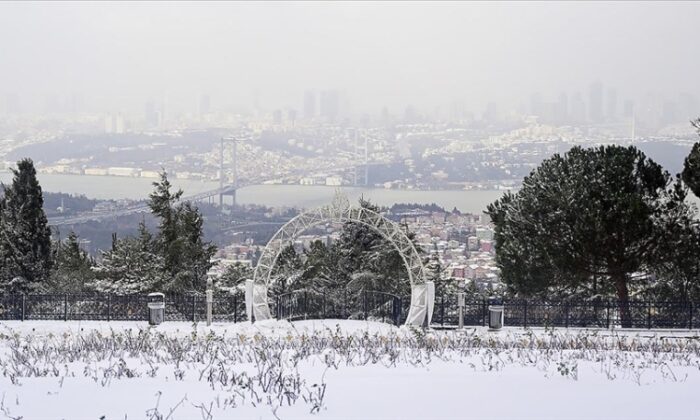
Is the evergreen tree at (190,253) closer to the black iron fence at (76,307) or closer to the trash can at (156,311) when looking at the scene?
the black iron fence at (76,307)

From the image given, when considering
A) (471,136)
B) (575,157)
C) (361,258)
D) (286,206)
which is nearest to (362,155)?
(471,136)

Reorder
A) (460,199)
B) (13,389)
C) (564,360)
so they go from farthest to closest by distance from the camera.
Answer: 1. (460,199)
2. (564,360)
3. (13,389)

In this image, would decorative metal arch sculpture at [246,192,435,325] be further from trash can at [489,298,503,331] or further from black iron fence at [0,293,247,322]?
trash can at [489,298,503,331]

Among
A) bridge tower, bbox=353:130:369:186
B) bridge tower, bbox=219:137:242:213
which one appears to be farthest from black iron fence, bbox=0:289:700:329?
bridge tower, bbox=219:137:242:213

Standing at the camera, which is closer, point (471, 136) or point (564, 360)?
point (564, 360)

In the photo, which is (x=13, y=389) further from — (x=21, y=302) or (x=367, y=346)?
(x=21, y=302)

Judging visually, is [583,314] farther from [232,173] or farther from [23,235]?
[232,173]

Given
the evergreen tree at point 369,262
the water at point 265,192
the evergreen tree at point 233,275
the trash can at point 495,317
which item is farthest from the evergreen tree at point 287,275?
the water at point 265,192
